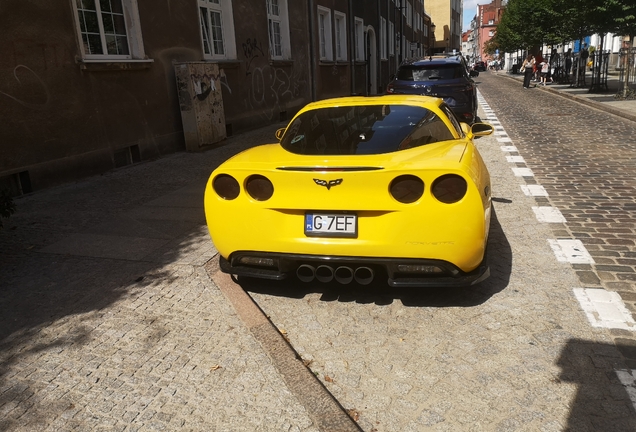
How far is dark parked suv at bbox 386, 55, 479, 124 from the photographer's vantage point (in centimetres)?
1164

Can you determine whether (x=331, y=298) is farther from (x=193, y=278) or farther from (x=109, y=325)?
(x=109, y=325)

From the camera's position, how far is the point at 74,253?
5.11 m

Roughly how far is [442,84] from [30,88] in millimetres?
8299

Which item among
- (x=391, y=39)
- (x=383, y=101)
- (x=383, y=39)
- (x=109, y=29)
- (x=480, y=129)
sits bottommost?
(x=480, y=129)

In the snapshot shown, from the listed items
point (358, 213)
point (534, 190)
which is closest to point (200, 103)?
point (534, 190)

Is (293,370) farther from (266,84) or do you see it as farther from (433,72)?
(266,84)

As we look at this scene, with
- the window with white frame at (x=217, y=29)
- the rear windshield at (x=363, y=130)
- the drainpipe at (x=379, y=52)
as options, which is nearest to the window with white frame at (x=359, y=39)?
the drainpipe at (x=379, y=52)

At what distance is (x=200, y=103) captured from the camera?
1111cm

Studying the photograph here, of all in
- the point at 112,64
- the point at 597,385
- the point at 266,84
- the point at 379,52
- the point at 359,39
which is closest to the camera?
the point at 597,385

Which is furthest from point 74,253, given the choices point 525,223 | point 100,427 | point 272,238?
point 525,223

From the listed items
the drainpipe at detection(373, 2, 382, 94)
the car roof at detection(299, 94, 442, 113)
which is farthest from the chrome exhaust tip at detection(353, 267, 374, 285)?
the drainpipe at detection(373, 2, 382, 94)

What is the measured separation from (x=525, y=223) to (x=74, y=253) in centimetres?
469

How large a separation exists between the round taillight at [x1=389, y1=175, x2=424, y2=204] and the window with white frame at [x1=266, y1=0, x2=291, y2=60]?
13.9 meters

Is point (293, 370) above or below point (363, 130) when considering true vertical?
below
